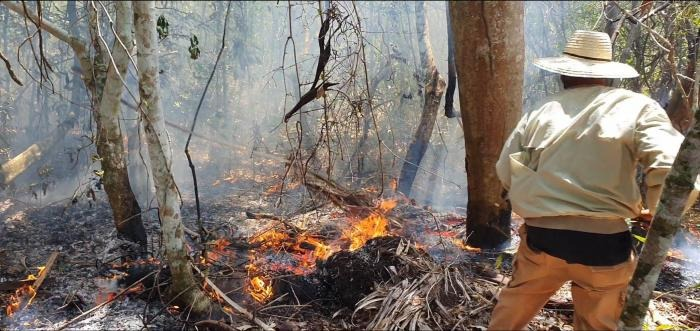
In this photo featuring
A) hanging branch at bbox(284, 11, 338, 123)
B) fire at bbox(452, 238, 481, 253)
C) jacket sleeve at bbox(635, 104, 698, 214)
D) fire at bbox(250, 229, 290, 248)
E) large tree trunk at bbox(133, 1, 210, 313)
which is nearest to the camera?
jacket sleeve at bbox(635, 104, 698, 214)

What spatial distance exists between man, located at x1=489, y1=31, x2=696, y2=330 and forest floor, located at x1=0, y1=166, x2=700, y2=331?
0.94m

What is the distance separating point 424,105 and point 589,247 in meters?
5.70

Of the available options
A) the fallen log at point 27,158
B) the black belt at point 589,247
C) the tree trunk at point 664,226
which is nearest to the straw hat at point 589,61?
the tree trunk at point 664,226

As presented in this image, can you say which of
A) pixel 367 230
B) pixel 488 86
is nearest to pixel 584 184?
pixel 488 86

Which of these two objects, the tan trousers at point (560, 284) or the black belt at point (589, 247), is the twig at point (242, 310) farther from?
the black belt at point (589, 247)

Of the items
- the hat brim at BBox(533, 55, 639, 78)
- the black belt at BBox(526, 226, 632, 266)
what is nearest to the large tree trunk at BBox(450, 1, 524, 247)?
the hat brim at BBox(533, 55, 639, 78)

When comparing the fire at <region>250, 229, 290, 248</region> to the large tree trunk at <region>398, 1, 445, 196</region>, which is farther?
the large tree trunk at <region>398, 1, 445, 196</region>

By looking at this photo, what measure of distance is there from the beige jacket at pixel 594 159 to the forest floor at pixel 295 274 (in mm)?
1299

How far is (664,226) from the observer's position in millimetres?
Result: 2146

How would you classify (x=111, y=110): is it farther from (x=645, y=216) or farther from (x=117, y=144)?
(x=645, y=216)

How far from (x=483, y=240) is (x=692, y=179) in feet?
10.3

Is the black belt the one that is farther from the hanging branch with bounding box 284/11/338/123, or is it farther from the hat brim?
the hanging branch with bounding box 284/11/338/123

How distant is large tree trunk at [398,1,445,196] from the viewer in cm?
765

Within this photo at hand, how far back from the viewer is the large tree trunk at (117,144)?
4.41 metres
